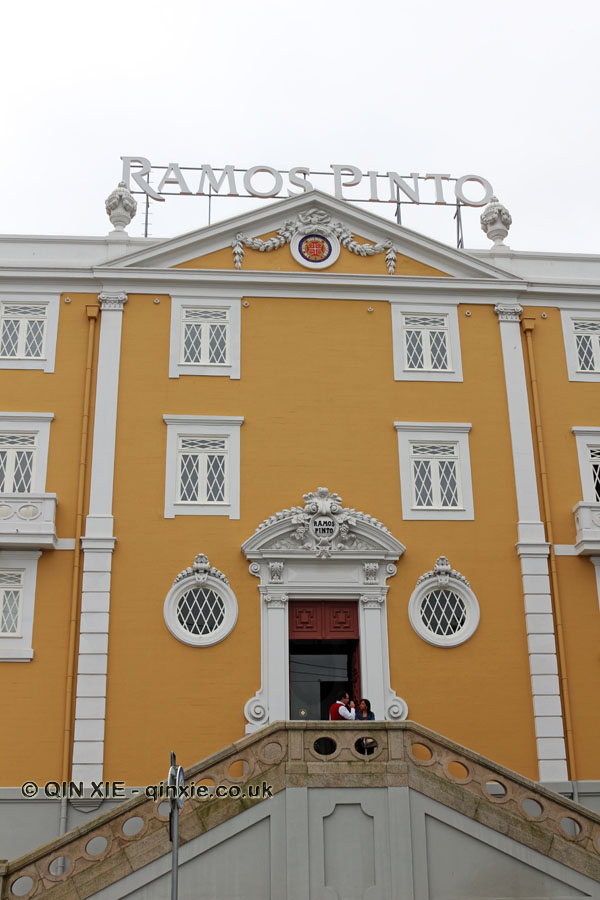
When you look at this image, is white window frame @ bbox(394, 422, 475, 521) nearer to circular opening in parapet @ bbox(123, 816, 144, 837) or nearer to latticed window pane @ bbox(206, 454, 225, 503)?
latticed window pane @ bbox(206, 454, 225, 503)

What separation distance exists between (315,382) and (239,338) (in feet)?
6.90

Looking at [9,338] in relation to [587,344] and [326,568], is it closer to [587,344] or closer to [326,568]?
[326,568]

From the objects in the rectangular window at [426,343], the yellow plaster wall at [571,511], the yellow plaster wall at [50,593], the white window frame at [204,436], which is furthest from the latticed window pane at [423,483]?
the yellow plaster wall at [50,593]

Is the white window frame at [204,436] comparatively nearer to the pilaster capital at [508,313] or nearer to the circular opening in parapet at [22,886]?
the pilaster capital at [508,313]

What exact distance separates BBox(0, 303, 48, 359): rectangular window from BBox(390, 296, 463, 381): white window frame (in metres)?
8.38

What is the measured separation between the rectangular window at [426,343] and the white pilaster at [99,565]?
691cm

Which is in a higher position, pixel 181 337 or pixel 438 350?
pixel 181 337

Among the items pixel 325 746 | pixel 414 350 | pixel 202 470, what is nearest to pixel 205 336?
pixel 202 470

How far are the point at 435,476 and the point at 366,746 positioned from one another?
806 centimetres

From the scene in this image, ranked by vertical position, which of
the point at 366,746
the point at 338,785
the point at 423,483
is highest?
the point at 423,483

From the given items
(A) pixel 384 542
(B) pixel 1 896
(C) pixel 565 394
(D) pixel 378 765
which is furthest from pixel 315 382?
(B) pixel 1 896

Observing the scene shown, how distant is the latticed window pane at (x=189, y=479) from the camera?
77.1 feet

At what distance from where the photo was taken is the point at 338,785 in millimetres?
17391

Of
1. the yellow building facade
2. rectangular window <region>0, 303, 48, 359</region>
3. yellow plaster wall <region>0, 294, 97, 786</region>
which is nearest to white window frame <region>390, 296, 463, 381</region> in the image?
the yellow building facade
